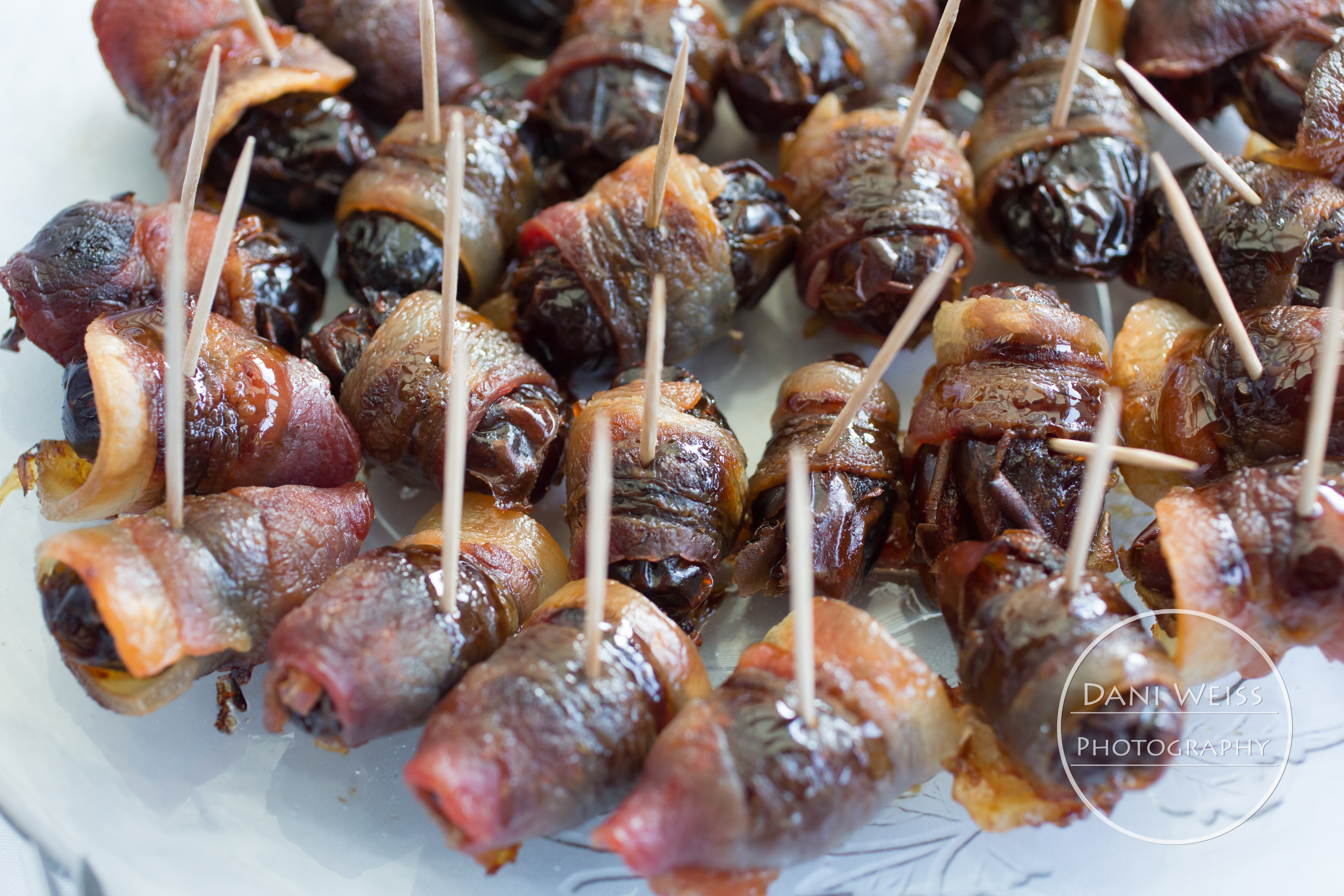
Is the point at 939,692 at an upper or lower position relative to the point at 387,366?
lower

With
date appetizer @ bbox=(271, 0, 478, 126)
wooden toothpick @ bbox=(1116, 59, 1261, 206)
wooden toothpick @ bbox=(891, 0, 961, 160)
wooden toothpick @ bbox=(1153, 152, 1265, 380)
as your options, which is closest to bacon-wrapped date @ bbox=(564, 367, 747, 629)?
wooden toothpick @ bbox=(891, 0, 961, 160)

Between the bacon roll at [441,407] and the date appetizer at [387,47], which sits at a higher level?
the date appetizer at [387,47]

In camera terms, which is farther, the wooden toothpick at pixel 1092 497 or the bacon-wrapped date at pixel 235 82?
the bacon-wrapped date at pixel 235 82

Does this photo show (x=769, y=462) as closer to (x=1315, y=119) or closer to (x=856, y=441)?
(x=856, y=441)

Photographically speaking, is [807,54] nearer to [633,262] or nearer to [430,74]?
[633,262]

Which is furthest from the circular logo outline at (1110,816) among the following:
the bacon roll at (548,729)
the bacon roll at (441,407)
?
the bacon roll at (441,407)

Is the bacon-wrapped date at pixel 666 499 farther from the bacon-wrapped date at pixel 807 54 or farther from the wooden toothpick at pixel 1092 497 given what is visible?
the bacon-wrapped date at pixel 807 54

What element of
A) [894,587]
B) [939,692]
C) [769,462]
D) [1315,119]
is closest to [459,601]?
[769,462]

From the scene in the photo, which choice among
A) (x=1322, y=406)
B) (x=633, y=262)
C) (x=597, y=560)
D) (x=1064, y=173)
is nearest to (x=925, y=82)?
(x=1064, y=173)
